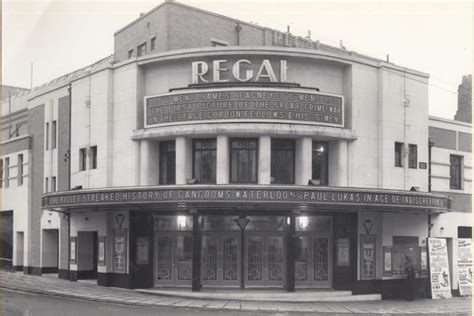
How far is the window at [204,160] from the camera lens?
25.6 m

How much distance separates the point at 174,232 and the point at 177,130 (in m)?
4.46

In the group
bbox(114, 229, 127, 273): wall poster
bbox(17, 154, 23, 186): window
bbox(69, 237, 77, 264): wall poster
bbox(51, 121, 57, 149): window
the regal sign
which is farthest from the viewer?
bbox(17, 154, 23, 186): window

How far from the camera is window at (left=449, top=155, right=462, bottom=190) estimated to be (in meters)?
30.1

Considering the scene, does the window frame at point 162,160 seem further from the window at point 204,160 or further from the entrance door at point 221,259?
the entrance door at point 221,259

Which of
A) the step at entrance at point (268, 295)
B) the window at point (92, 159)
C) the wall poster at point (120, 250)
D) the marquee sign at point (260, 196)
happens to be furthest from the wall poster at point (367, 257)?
the window at point (92, 159)

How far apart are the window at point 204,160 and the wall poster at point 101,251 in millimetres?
5684

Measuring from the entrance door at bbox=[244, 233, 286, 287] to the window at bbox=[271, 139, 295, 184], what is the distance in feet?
8.11

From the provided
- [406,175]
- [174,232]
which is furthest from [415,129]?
[174,232]

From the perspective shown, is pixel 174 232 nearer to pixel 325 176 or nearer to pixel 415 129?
pixel 325 176

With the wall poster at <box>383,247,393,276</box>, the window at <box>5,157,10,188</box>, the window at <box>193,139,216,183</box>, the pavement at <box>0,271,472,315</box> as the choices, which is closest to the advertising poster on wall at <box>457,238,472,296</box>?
the pavement at <box>0,271,472,315</box>

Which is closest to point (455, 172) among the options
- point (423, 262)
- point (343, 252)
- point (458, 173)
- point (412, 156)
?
point (458, 173)

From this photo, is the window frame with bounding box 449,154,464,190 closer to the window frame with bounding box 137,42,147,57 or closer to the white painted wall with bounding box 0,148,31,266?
the window frame with bounding box 137,42,147,57

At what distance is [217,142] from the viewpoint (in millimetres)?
24828

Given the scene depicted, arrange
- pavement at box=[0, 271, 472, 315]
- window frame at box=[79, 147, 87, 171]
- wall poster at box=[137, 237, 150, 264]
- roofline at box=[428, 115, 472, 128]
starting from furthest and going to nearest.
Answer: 1. window frame at box=[79, 147, 87, 171]
2. roofline at box=[428, 115, 472, 128]
3. wall poster at box=[137, 237, 150, 264]
4. pavement at box=[0, 271, 472, 315]
